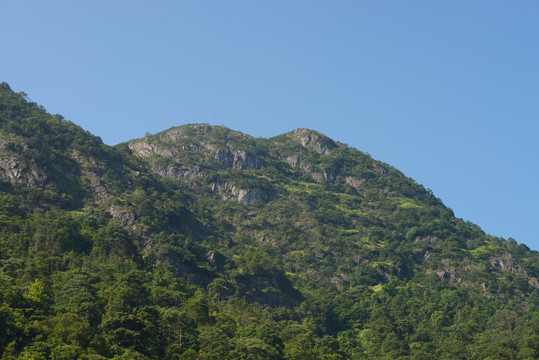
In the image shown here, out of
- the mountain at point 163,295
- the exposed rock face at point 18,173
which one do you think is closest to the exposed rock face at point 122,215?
the mountain at point 163,295

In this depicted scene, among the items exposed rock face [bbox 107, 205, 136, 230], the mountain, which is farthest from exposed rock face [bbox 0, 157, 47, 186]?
exposed rock face [bbox 107, 205, 136, 230]

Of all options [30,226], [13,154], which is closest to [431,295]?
[30,226]

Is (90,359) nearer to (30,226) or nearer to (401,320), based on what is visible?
(30,226)

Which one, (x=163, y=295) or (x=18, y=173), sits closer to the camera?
(x=163, y=295)

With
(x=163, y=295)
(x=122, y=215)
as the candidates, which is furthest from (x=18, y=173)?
(x=163, y=295)

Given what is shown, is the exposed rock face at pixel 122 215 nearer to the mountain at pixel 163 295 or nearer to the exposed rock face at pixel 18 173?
the mountain at pixel 163 295

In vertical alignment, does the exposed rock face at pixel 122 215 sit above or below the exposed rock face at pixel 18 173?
below

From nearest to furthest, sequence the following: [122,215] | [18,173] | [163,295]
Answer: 1. [163,295]
2. [18,173]
3. [122,215]

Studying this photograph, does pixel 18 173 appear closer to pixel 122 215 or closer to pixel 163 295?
pixel 122 215

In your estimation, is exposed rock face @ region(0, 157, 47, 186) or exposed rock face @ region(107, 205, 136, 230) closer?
exposed rock face @ region(0, 157, 47, 186)

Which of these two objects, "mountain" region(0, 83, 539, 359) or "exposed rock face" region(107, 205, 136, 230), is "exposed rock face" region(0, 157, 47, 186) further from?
"exposed rock face" region(107, 205, 136, 230)

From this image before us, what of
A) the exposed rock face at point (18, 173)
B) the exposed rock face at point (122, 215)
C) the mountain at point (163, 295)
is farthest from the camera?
the exposed rock face at point (122, 215)

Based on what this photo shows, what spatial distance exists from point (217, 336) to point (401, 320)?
221ft

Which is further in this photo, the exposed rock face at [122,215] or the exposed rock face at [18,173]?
the exposed rock face at [122,215]
